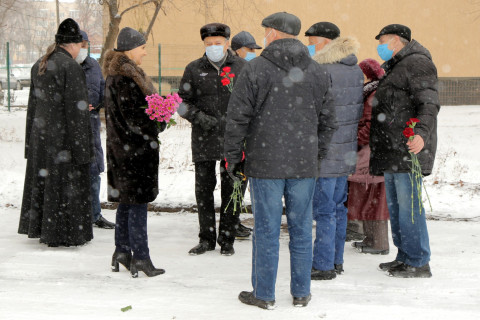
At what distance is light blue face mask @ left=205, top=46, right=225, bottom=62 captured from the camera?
6039mm

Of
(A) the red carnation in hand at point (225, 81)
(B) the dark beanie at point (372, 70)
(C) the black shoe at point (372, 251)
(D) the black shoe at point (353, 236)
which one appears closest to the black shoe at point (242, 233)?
(D) the black shoe at point (353, 236)

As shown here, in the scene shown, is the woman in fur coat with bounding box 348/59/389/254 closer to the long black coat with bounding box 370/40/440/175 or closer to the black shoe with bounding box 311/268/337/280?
the long black coat with bounding box 370/40/440/175

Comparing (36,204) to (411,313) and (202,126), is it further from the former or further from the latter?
(411,313)

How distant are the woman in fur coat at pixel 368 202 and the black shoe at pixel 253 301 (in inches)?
76.5

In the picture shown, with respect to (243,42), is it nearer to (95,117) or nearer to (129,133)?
(95,117)

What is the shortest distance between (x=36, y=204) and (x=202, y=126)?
190cm

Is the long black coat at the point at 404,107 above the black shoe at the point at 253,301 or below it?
above

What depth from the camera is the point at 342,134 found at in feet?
17.4

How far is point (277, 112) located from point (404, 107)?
146 centimetres

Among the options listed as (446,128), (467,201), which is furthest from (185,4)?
(467,201)

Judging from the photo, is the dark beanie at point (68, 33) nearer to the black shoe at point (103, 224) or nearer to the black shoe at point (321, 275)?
the black shoe at point (103, 224)

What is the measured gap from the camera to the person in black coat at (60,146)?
19.8 feet

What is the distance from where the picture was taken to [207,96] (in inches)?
243

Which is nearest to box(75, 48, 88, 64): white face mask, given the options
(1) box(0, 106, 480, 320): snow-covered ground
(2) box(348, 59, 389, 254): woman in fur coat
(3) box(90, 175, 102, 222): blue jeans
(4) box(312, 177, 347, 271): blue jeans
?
(3) box(90, 175, 102, 222): blue jeans
